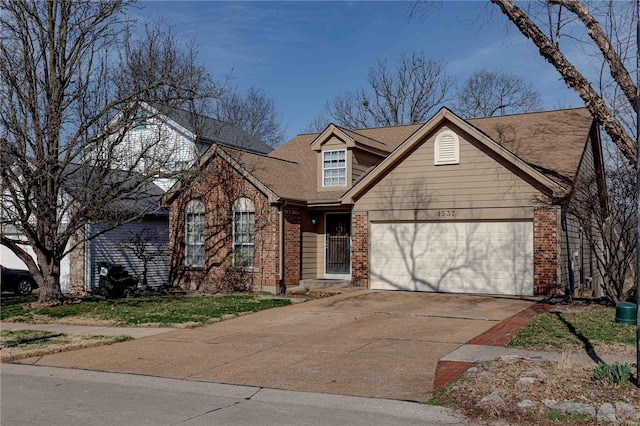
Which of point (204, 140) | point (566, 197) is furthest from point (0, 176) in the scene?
point (566, 197)

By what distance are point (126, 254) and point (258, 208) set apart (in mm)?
7475

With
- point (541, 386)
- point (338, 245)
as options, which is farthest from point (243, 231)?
point (541, 386)

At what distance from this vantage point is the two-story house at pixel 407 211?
18.2 metres

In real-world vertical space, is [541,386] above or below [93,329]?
above

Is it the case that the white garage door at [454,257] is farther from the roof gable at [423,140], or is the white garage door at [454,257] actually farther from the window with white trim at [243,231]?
the window with white trim at [243,231]

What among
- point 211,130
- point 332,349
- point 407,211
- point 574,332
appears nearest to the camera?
point 332,349

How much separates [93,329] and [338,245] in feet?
34.0

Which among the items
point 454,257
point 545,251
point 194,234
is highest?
point 194,234

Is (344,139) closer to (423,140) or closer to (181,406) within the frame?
(423,140)

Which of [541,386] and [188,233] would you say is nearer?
[541,386]

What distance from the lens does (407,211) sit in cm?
2011

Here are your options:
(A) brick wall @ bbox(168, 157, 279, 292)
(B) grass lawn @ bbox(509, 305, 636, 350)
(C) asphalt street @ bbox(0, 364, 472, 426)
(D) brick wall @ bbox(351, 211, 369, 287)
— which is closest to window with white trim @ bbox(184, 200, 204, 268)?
(A) brick wall @ bbox(168, 157, 279, 292)

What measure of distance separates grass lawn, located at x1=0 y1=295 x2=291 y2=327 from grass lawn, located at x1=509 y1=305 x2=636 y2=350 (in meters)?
7.27

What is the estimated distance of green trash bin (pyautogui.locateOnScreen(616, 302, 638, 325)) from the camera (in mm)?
12477
